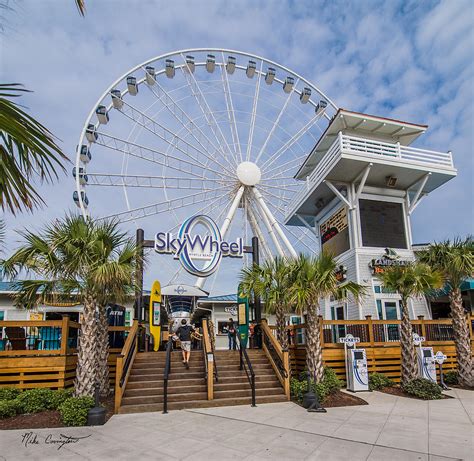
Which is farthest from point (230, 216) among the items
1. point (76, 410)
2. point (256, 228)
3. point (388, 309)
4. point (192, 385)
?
point (76, 410)

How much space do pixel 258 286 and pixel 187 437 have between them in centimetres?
591

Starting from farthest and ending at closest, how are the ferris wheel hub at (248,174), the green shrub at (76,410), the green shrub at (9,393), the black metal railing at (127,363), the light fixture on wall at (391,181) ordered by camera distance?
the ferris wheel hub at (248,174), the light fixture on wall at (391,181), the black metal railing at (127,363), the green shrub at (9,393), the green shrub at (76,410)

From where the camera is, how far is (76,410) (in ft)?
26.6

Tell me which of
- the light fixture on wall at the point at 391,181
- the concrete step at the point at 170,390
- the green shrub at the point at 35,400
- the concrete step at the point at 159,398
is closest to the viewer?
the green shrub at the point at 35,400

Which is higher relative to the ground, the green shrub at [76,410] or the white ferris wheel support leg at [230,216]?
the white ferris wheel support leg at [230,216]

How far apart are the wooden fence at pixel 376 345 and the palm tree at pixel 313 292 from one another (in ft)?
3.41

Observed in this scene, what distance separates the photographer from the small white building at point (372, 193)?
16.9 metres

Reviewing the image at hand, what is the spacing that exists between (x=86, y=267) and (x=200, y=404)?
4.22 metres

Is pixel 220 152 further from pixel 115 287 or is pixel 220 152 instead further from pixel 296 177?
pixel 115 287

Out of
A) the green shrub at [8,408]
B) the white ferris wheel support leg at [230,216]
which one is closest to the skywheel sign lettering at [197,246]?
the white ferris wheel support leg at [230,216]

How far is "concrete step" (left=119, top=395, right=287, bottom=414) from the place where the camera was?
915 centimetres

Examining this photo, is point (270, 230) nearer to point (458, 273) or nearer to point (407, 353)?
point (458, 273)

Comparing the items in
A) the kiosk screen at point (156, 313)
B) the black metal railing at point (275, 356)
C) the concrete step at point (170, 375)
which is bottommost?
the concrete step at point (170, 375)
